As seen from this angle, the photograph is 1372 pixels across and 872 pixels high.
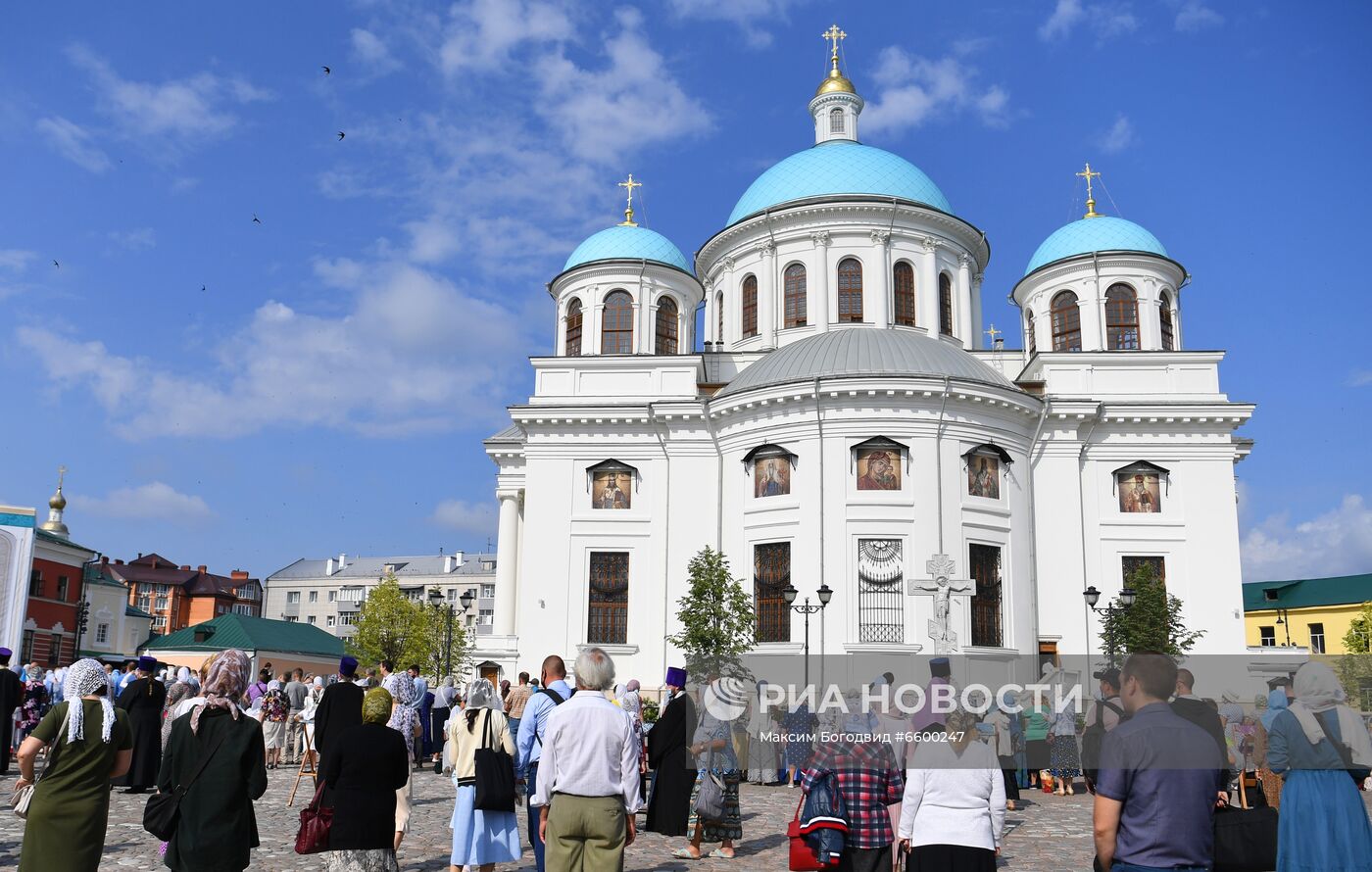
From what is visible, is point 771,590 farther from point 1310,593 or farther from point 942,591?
point 1310,593

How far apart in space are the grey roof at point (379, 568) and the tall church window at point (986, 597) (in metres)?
75.6

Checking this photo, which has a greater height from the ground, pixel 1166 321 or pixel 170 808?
pixel 1166 321

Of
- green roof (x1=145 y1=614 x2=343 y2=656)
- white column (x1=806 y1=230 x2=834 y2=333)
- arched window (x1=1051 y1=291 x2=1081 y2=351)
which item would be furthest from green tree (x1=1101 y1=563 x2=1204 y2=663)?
green roof (x1=145 y1=614 x2=343 y2=656)

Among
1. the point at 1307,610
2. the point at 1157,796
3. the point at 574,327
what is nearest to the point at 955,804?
the point at 1157,796

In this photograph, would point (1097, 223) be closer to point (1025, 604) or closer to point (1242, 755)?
point (1025, 604)

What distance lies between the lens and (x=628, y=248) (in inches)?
1459

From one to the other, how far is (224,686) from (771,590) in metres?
23.7

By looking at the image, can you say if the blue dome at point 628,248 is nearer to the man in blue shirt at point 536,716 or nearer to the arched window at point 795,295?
the arched window at point 795,295

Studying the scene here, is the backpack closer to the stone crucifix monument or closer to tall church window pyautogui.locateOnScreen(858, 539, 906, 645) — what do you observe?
the stone crucifix monument

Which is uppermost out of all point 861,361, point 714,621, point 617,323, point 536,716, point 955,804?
point 617,323

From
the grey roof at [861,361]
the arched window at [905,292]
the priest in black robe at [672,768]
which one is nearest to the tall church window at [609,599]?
the grey roof at [861,361]

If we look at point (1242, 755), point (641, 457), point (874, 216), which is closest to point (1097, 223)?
point (874, 216)

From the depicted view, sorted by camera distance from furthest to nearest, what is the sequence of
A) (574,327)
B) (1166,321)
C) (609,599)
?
(574,327) → (1166,321) → (609,599)

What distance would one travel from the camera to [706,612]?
27.5m
